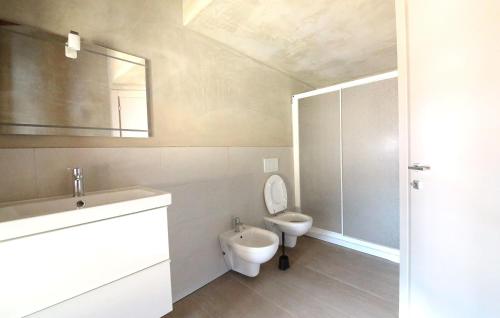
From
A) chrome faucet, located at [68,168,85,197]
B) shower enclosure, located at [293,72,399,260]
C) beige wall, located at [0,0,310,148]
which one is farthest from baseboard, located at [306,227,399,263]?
chrome faucet, located at [68,168,85,197]

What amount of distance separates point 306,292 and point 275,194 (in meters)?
1.07

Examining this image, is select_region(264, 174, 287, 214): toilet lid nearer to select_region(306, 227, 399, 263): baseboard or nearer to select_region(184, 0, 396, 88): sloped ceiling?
select_region(306, 227, 399, 263): baseboard

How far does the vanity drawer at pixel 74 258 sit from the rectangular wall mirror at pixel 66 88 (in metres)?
0.64

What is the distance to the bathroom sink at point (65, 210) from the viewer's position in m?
0.78

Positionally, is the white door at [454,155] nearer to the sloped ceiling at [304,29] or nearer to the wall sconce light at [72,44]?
the sloped ceiling at [304,29]

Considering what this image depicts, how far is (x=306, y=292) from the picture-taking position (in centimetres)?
180

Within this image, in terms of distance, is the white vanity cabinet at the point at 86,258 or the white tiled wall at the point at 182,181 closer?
the white vanity cabinet at the point at 86,258

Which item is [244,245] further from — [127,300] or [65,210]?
[65,210]

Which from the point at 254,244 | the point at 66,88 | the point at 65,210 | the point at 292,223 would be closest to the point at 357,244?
the point at 292,223

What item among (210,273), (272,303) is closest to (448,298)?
(272,303)

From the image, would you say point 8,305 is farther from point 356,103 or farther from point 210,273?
point 356,103

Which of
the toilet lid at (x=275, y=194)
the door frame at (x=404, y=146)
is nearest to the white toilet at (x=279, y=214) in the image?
the toilet lid at (x=275, y=194)

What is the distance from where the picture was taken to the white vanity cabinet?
78 cm

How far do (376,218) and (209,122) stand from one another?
2043mm
